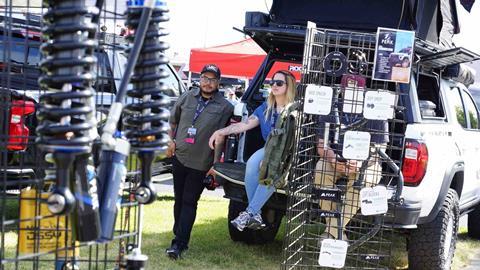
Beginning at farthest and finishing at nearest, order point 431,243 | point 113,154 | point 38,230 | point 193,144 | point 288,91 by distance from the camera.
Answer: point 193,144
point 288,91
point 431,243
point 38,230
point 113,154

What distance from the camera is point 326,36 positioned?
17.2 ft

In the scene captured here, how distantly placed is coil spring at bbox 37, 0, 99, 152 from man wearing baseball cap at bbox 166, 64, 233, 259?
160 inches

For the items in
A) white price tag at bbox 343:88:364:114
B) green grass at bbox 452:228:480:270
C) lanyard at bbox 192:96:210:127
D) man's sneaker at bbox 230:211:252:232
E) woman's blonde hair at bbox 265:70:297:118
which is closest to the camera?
white price tag at bbox 343:88:364:114

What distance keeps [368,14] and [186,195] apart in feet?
8.67

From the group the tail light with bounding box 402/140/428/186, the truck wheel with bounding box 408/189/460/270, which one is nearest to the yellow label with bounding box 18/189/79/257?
the tail light with bounding box 402/140/428/186

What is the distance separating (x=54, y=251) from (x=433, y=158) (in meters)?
4.01

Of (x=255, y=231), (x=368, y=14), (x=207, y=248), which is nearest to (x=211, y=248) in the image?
(x=207, y=248)

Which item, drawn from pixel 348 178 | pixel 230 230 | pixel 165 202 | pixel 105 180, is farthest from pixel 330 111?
pixel 165 202

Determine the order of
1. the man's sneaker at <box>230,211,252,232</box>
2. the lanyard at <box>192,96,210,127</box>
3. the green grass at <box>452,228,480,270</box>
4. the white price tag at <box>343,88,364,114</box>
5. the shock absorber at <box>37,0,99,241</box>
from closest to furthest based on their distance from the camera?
the shock absorber at <box>37,0,99,241</box> → the white price tag at <box>343,88,364,114</box> → the man's sneaker at <box>230,211,252,232</box> → the lanyard at <box>192,96,210,127</box> → the green grass at <box>452,228,480,270</box>

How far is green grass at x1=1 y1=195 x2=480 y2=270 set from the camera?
6.11m

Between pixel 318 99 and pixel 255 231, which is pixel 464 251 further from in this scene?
pixel 318 99

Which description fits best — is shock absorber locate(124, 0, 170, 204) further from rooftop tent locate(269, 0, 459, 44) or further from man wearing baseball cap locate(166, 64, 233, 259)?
rooftop tent locate(269, 0, 459, 44)

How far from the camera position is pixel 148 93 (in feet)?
7.57

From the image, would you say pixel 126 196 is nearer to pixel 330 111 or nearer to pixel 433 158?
pixel 330 111
